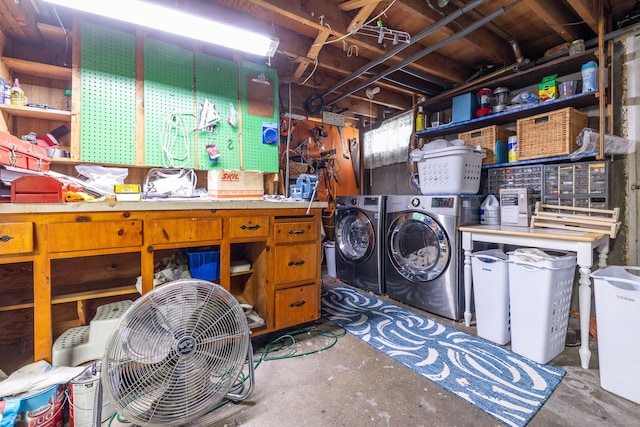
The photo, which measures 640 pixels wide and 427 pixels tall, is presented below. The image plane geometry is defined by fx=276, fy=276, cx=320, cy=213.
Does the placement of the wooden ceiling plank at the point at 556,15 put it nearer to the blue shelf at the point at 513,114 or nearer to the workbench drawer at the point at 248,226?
the blue shelf at the point at 513,114

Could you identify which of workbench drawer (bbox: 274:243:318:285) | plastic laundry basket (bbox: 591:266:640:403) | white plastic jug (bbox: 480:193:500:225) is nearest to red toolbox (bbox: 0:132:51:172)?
workbench drawer (bbox: 274:243:318:285)

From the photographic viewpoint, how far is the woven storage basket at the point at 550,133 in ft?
6.72

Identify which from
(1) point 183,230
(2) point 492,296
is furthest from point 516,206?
(1) point 183,230

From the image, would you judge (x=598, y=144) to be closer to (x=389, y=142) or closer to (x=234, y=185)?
(x=389, y=142)

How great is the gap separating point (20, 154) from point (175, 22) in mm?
1063

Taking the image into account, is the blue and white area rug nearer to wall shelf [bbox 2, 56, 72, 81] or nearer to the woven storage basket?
the woven storage basket

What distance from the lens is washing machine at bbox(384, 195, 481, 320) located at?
2191mm

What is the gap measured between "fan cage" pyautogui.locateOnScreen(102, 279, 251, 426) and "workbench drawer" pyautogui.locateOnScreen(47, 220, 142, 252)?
18.1 inches

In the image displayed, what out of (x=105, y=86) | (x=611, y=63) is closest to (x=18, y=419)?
(x=105, y=86)

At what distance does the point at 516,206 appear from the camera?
2234 millimetres

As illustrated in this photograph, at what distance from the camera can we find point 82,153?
1769mm

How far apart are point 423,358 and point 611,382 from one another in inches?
35.1

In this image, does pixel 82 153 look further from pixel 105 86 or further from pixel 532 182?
pixel 532 182

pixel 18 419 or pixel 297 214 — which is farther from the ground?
pixel 297 214
